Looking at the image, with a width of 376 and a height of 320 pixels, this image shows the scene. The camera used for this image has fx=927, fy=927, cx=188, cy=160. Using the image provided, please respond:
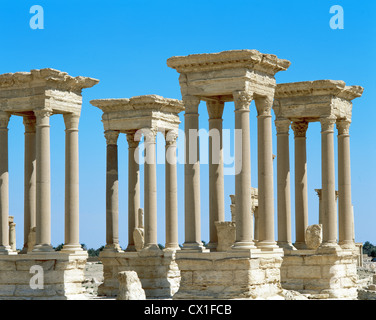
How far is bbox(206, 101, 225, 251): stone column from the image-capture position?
38500 millimetres

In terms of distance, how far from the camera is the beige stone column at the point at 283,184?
43994 mm

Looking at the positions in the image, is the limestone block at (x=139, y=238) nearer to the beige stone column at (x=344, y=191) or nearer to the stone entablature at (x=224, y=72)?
the beige stone column at (x=344, y=191)

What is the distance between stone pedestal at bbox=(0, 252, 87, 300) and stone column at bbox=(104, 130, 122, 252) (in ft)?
29.6

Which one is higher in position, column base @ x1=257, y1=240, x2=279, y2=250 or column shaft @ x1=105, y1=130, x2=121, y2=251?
column shaft @ x1=105, y1=130, x2=121, y2=251

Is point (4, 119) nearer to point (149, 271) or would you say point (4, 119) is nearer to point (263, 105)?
point (149, 271)

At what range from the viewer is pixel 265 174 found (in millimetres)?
38125

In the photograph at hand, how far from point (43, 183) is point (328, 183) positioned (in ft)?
44.3

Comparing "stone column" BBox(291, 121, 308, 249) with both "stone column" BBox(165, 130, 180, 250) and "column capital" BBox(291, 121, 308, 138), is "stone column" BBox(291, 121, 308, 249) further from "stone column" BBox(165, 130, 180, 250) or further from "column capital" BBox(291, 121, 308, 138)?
"stone column" BBox(165, 130, 180, 250)

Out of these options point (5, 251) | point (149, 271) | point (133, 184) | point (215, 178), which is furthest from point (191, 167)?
point (133, 184)

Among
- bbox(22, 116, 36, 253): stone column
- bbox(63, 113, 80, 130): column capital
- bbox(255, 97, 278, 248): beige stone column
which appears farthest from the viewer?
bbox(22, 116, 36, 253): stone column

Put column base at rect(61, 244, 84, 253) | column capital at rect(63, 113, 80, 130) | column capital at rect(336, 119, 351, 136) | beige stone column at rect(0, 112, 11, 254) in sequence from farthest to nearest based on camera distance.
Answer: column capital at rect(336, 119, 351, 136) → column capital at rect(63, 113, 80, 130) → beige stone column at rect(0, 112, 11, 254) → column base at rect(61, 244, 84, 253)

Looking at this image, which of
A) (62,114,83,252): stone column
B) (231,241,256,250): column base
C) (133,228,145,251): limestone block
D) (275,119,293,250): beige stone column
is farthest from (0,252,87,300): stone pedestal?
(275,119,293,250): beige stone column
